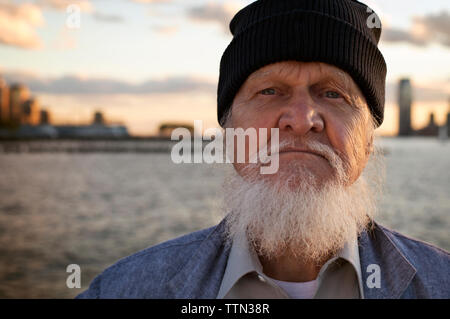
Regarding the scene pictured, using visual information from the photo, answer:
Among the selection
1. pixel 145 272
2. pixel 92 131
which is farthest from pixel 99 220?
pixel 92 131

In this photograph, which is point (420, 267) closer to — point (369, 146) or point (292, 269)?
point (292, 269)

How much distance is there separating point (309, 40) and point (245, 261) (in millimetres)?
1193

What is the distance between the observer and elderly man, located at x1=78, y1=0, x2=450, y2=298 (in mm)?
2068

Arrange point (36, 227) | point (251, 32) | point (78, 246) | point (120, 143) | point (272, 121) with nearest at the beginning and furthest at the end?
1. point (272, 121)
2. point (251, 32)
3. point (78, 246)
4. point (36, 227)
5. point (120, 143)

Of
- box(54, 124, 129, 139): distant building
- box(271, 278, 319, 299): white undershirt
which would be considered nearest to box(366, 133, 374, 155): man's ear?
box(271, 278, 319, 299): white undershirt

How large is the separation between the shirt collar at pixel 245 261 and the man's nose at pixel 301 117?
634mm

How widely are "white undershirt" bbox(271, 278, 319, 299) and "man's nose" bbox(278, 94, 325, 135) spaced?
0.78 metres

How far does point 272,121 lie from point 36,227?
22.9 metres

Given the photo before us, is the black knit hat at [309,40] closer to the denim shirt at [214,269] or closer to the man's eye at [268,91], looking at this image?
the man's eye at [268,91]

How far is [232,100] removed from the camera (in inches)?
99.7

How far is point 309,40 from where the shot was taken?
7.24ft

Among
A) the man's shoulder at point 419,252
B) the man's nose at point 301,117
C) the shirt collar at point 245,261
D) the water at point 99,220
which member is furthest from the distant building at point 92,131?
the man's shoulder at point 419,252

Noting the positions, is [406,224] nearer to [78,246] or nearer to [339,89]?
[78,246]

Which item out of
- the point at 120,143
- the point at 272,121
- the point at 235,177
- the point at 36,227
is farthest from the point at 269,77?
the point at 120,143
